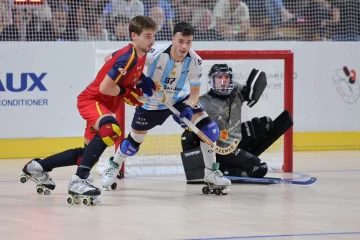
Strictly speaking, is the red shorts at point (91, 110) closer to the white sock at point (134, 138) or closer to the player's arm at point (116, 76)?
the player's arm at point (116, 76)

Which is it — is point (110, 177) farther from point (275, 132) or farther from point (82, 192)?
point (275, 132)

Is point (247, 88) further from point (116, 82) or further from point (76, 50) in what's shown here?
point (76, 50)

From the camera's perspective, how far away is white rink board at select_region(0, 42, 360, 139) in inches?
340

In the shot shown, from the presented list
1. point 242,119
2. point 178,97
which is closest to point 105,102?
point 178,97

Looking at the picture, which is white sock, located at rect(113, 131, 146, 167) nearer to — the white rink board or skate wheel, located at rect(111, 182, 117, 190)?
skate wheel, located at rect(111, 182, 117, 190)

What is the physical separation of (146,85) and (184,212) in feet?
3.41

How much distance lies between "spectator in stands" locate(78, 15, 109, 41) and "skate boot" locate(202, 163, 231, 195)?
140 inches

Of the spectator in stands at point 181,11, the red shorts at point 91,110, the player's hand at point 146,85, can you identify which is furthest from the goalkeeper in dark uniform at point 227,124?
the spectator in stands at point 181,11

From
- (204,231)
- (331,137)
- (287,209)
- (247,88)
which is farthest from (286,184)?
(331,137)

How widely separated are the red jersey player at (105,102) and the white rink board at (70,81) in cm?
223

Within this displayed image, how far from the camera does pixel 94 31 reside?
936 cm

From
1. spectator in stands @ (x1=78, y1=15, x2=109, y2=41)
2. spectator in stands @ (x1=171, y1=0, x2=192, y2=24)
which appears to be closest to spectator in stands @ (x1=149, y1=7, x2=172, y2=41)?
spectator in stands @ (x1=171, y1=0, x2=192, y2=24)

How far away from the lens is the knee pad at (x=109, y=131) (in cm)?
541

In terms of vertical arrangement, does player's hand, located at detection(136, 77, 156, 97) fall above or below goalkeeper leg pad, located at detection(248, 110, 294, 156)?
above
